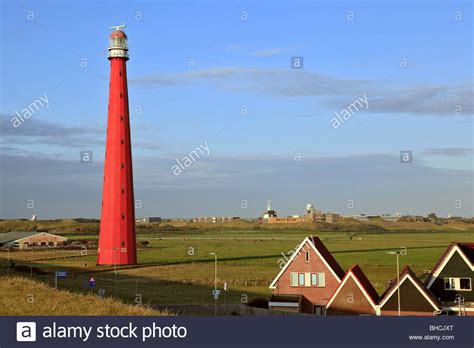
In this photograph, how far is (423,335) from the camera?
26.8 meters

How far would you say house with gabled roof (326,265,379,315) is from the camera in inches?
1948

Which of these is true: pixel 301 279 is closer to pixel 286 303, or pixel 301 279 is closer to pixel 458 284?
pixel 286 303

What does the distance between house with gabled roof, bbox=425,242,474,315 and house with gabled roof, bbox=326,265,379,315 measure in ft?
13.8

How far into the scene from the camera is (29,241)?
16062cm

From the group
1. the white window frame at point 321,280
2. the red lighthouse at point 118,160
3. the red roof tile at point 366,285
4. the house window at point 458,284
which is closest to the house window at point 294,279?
the white window frame at point 321,280

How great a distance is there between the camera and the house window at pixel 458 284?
158ft

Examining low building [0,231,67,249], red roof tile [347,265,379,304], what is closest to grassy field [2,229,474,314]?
red roof tile [347,265,379,304]

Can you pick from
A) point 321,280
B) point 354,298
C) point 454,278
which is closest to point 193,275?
point 321,280

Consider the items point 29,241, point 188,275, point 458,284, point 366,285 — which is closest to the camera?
point 458,284

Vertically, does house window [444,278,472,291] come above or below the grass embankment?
below

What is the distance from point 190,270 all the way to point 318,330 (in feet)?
260

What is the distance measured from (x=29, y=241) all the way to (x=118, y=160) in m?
77.4

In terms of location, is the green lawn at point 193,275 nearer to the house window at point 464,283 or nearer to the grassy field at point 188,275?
the grassy field at point 188,275

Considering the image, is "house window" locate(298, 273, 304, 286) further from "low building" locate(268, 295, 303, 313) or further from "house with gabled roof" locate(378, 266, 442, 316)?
"house with gabled roof" locate(378, 266, 442, 316)
